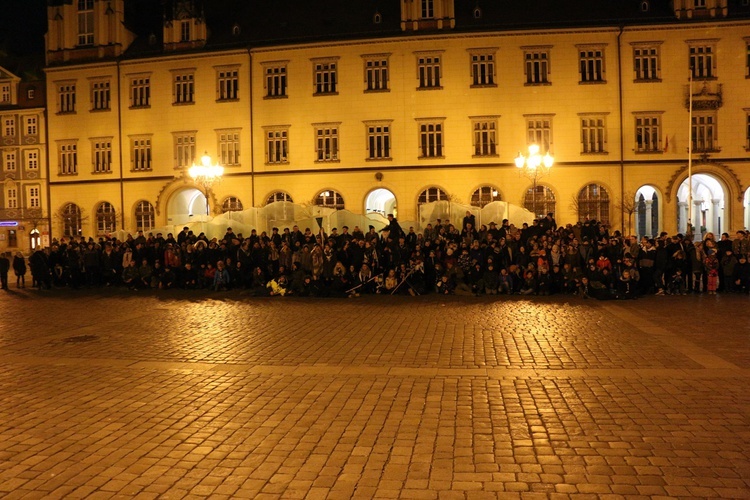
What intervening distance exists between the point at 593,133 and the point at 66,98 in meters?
32.7

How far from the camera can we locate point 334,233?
22734 millimetres

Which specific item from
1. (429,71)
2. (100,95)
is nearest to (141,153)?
(100,95)

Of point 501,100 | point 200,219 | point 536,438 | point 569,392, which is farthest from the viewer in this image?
point 501,100

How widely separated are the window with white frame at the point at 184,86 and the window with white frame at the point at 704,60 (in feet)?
94.2

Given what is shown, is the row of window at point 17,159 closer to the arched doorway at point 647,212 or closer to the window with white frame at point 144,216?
the window with white frame at point 144,216

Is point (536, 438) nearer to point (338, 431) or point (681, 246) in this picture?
point (338, 431)

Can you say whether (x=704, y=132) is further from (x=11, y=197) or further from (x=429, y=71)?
(x=11, y=197)

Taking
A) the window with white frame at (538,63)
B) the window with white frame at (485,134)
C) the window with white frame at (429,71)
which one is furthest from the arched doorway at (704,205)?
the window with white frame at (429,71)

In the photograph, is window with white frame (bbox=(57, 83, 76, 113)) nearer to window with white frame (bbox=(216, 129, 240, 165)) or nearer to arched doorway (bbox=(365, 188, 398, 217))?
window with white frame (bbox=(216, 129, 240, 165))

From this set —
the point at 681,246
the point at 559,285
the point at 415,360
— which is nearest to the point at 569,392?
the point at 415,360

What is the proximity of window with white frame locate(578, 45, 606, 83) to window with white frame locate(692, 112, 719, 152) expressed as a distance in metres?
5.58

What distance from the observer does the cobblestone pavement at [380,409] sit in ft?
17.4

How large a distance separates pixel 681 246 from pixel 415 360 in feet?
41.8

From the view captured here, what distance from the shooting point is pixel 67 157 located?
43.9 m
